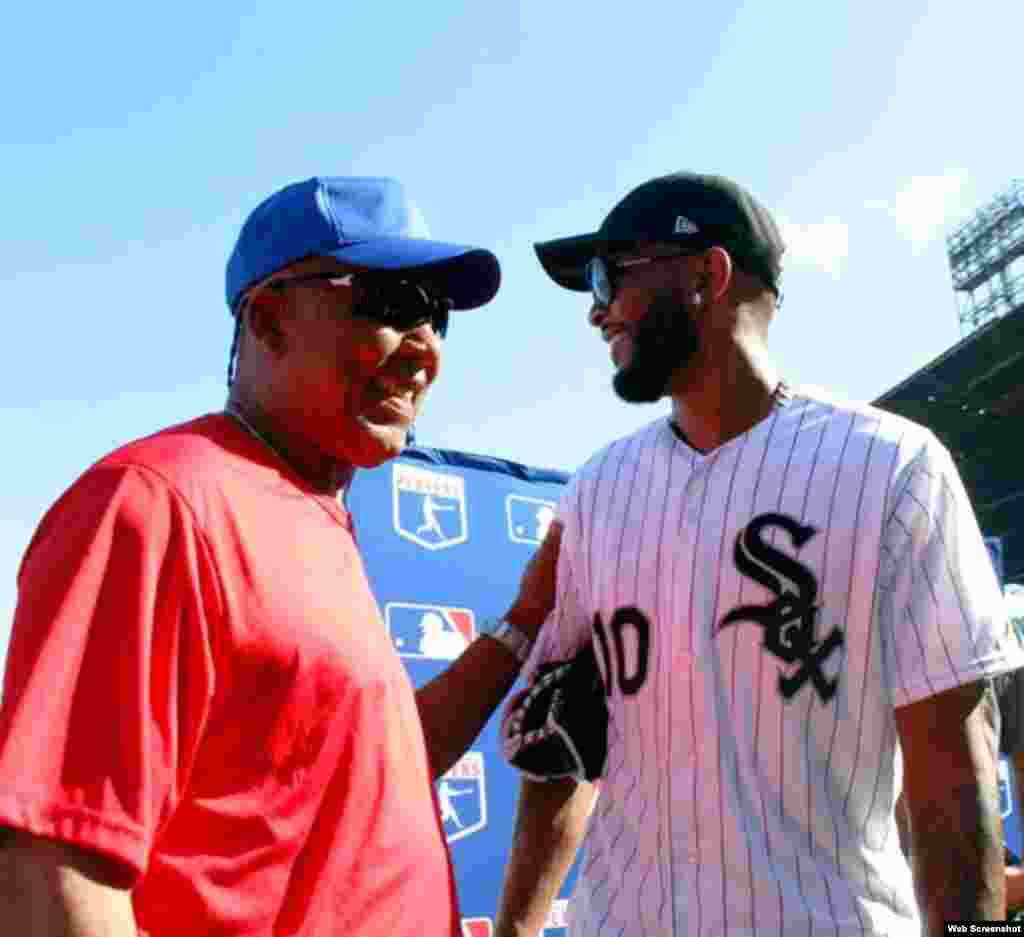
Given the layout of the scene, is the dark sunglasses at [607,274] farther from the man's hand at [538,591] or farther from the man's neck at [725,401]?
the man's hand at [538,591]

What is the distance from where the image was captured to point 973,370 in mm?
19734

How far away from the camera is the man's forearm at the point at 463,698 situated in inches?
78.8

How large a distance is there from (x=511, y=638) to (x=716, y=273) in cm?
87

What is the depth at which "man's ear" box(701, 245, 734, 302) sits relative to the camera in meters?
2.22

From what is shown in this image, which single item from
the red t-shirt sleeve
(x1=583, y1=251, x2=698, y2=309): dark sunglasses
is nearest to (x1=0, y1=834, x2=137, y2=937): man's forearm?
the red t-shirt sleeve

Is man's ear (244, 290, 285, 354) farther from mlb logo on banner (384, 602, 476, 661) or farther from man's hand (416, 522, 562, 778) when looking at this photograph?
mlb logo on banner (384, 602, 476, 661)

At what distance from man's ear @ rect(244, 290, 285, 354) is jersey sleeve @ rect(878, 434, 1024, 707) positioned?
1036mm

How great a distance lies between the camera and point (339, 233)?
1.55 meters

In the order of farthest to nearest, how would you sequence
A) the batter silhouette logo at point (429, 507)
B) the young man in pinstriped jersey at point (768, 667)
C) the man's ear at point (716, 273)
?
the batter silhouette logo at point (429, 507)
the man's ear at point (716, 273)
the young man in pinstriped jersey at point (768, 667)

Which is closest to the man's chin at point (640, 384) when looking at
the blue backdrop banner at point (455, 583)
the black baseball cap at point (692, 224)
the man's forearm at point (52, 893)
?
the black baseball cap at point (692, 224)

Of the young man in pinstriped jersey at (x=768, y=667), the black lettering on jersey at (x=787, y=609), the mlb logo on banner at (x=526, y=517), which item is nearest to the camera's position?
the young man in pinstriped jersey at (x=768, y=667)

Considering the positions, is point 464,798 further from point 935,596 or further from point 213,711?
point 213,711

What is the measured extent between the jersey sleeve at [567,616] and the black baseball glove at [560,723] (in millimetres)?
30

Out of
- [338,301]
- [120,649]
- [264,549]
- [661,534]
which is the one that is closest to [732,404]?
[661,534]
